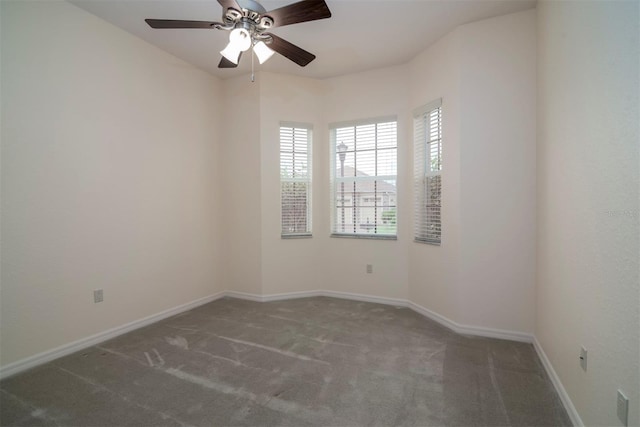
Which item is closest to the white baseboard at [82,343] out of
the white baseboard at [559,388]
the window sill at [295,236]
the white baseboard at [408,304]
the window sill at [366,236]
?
the white baseboard at [408,304]

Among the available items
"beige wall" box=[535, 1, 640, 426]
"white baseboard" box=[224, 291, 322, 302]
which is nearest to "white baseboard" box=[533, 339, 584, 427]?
"beige wall" box=[535, 1, 640, 426]

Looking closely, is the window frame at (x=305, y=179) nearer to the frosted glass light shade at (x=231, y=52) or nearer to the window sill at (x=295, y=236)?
the window sill at (x=295, y=236)

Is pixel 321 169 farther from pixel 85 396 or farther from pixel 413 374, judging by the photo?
pixel 85 396

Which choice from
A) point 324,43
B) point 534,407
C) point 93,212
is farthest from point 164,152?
point 534,407

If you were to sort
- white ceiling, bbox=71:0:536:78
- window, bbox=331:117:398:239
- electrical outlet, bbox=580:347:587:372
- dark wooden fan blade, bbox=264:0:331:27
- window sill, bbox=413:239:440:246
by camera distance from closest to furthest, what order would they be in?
1. electrical outlet, bbox=580:347:587:372
2. dark wooden fan blade, bbox=264:0:331:27
3. white ceiling, bbox=71:0:536:78
4. window sill, bbox=413:239:440:246
5. window, bbox=331:117:398:239

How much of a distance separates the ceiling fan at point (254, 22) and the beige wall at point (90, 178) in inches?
41.3

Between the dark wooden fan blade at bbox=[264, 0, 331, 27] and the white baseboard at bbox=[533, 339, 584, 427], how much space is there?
9.25 feet

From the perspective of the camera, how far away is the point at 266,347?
2.68m

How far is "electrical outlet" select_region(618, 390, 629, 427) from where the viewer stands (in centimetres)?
123

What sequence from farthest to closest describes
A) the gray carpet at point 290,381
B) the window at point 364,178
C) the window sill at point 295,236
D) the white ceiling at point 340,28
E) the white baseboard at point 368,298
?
the window sill at point 295,236 → the window at point 364,178 → the white baseboard at point 368,298 → the white ceiling at point 340,28 → the gray carpet at point 290,381

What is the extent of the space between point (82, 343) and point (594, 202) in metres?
3.85

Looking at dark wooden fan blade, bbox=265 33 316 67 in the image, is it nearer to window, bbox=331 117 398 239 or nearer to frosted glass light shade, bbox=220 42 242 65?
frosted glass light shade, bbox=220 42 242 65

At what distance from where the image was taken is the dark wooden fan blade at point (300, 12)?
192cm

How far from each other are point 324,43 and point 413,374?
127 inches
